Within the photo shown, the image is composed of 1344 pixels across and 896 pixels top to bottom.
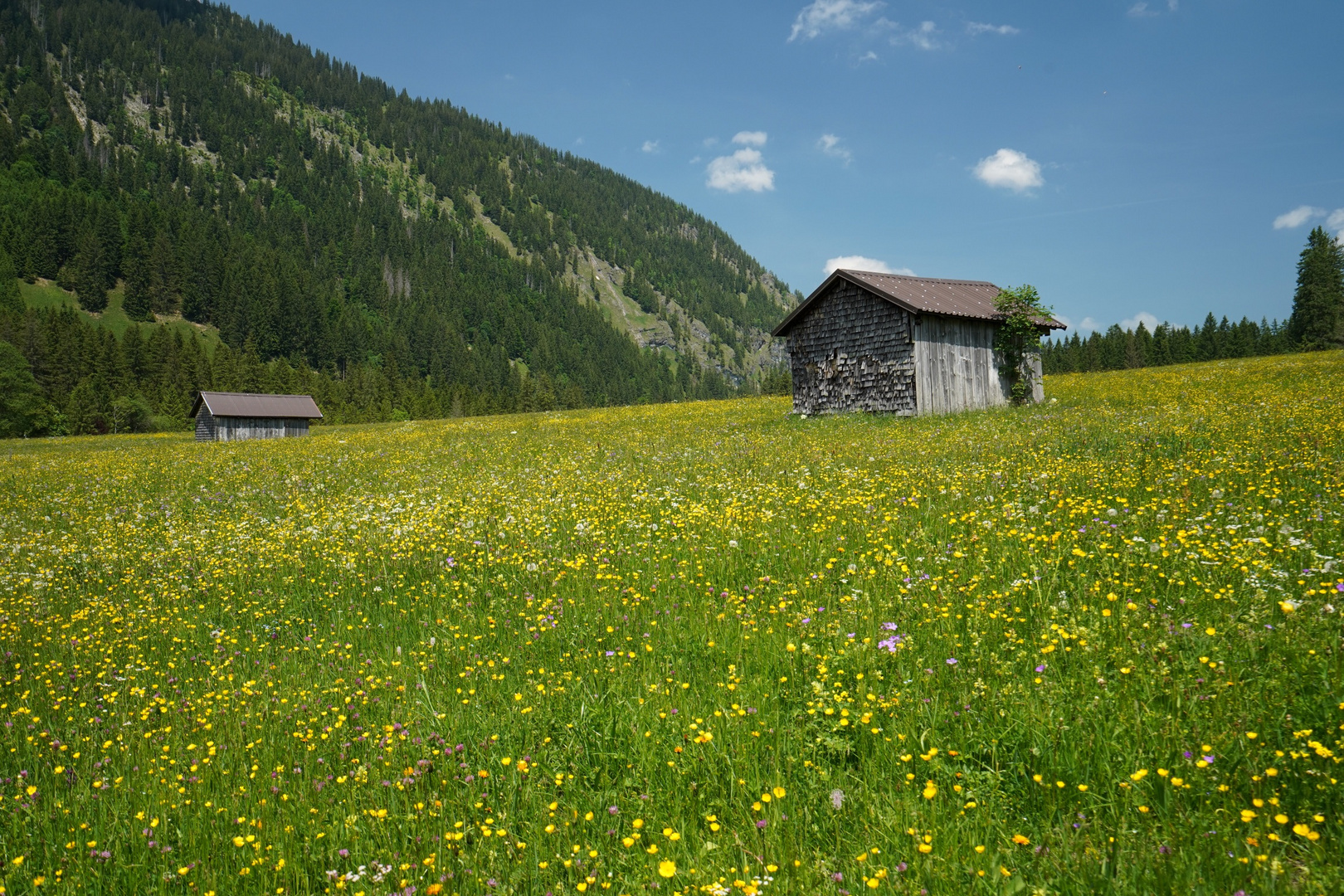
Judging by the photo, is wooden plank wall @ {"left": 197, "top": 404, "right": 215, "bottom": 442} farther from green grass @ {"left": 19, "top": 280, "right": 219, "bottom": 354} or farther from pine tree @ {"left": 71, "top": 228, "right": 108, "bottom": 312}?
pine tree @ {"left": 71, "top": 228, "right": 108, "bottom": 312}

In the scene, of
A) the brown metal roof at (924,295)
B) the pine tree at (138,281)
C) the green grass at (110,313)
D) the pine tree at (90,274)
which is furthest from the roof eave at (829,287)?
the pine tree at (90,274)

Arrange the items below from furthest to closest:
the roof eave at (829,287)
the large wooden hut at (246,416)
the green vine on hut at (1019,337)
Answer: the large wooden hut at (246,416)
the green vine on hut at (1019,337)
the roof eave at (829,287)

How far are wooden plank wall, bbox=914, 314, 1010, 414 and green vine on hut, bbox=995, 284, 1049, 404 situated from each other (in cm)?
43

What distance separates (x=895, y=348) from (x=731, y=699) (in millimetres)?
25257

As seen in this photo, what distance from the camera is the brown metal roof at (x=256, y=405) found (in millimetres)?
65750

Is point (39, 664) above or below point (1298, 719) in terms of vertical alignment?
below

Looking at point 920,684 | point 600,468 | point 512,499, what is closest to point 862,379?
point 600,468

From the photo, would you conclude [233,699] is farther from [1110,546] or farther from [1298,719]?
[1110,546]

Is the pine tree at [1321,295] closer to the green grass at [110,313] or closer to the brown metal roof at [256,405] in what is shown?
the brown metal roof at [256,405]

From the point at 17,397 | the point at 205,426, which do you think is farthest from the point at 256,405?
the point at 17,397

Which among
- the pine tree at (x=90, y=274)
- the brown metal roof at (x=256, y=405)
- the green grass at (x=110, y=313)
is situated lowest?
the brown metal roof at (x=256, y=405)

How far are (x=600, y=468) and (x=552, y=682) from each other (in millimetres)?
10930

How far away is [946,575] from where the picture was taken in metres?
6.18

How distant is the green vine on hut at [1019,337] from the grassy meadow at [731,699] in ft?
67.7
